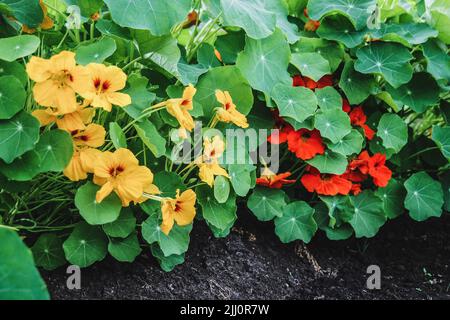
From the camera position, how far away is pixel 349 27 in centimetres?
225

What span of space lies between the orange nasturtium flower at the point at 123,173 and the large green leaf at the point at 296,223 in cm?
70

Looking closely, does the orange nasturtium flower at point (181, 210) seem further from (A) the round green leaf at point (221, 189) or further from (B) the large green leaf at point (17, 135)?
(B) the large green leaf at point (17, 135)

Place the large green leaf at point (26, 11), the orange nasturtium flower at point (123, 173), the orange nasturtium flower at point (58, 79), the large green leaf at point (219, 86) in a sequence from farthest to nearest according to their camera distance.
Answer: the large green leaf at point (219, 86) < the large green leaf at point (26, 11) < the orange nasturtium flower at point (123, 173) < the orange nasturtium flower at point (58, 79)

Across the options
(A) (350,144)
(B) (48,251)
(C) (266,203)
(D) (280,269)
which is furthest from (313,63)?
(B) (48,251)

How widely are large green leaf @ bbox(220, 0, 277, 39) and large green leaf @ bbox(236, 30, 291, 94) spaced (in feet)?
0.35

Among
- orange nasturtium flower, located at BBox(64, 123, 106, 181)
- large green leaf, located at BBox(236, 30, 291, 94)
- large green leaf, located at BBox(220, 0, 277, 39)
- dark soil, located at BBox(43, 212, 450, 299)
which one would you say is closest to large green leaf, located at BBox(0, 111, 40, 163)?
orange nasturtium flower, located at BBox(64, 123, 106, 181)

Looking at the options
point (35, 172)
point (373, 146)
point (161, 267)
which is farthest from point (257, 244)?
point (35, 172)

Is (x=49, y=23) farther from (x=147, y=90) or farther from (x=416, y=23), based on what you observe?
(x=416, y=23)

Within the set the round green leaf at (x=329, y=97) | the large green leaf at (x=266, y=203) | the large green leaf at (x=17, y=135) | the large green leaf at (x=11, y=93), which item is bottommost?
the large green leaf at (x=266, y=203)

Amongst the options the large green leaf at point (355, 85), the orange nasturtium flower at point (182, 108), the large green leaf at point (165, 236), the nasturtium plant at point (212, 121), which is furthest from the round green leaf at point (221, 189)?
the large green leaf at point (355, 85)

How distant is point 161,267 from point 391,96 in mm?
1075

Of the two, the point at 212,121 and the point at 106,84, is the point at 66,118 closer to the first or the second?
the point at 106,84

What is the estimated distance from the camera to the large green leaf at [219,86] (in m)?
1.96

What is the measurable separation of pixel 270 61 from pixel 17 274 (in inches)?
54.2
